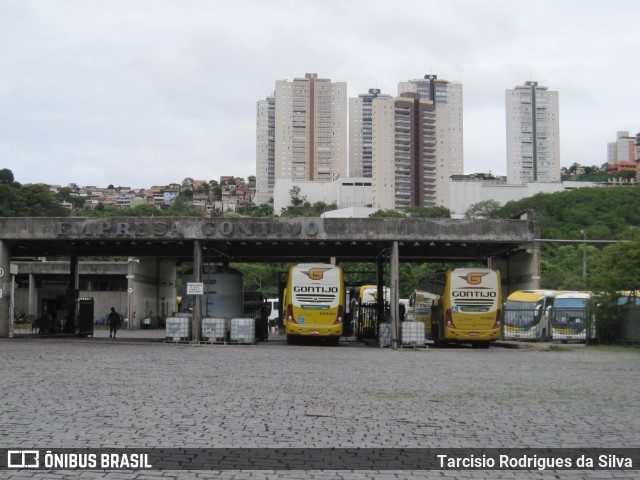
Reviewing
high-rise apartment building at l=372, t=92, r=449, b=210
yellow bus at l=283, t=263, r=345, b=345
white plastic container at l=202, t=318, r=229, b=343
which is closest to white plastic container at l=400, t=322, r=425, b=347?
yellow bus at l=283, t=263, r=345, b=345

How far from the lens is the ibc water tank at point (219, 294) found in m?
35.2

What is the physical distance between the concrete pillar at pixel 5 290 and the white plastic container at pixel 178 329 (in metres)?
6.69

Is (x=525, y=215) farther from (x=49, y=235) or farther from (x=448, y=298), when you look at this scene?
(x=49, y=235)

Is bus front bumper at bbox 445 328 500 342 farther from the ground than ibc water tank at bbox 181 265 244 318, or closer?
closer

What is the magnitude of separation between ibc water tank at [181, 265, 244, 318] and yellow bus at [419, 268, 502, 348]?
34.3 ft

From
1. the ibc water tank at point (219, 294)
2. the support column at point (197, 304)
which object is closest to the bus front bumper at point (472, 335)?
the support column at point (197, 304)

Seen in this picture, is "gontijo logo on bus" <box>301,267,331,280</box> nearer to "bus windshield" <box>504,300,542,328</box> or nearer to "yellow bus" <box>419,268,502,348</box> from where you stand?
"yellow bus" <box>419,268,502,348</box>

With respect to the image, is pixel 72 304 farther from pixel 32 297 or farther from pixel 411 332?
pixel 32 297

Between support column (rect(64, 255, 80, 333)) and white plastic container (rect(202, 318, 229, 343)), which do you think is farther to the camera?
support column (rect(64, 255, 80, 333))

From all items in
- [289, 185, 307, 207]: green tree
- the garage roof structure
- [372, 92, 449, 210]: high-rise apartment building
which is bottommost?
the garage roof structure

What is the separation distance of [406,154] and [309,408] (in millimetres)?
171156

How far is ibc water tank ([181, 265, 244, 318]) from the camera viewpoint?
115 feet

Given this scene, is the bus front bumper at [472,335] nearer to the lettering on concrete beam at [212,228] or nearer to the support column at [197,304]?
the lettering on concrete beam at [212,228]

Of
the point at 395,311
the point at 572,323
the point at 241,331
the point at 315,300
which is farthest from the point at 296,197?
the point at 395,311
